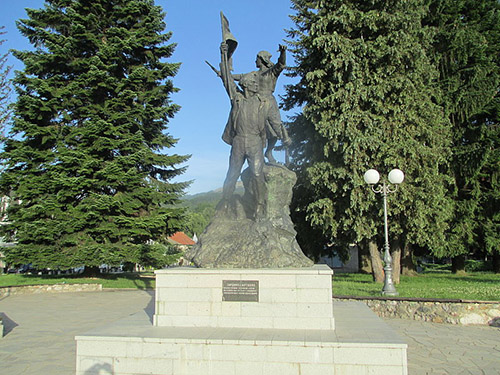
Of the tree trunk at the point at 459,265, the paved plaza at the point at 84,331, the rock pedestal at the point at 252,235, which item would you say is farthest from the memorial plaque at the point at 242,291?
the tree trunk at the point at 459,265

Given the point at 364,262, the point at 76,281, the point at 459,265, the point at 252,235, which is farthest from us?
the point at 364,262

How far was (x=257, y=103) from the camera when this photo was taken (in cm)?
734

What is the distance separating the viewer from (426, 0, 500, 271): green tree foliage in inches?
695

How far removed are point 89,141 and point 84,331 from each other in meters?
12.3

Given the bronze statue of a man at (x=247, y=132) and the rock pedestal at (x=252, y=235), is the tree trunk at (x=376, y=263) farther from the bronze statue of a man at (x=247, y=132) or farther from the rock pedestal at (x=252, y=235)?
the bronze statue of a man at (x=247, y=132)

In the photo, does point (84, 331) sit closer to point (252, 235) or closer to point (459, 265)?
point (252, 235)

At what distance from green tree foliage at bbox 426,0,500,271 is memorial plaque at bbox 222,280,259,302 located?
14800mm

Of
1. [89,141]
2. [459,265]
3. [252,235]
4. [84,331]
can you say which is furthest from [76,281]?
[459,265]

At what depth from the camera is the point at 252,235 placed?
676 centimetres

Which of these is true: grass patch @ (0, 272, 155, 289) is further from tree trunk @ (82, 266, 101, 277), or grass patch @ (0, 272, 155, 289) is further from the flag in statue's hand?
the flag in statue's hand

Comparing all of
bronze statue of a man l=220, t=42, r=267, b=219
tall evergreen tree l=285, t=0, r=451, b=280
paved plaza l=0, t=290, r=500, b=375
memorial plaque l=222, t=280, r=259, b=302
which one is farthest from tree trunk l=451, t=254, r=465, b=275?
memorial plaque l=222, t=280, r=259, b=302

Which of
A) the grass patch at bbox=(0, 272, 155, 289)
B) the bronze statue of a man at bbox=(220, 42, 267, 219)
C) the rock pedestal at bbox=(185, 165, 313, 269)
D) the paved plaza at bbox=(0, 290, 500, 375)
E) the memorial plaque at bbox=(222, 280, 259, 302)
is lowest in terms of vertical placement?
the grass patch at bbox=(0, 272, 155, 289)

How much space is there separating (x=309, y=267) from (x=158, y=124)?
16794mm

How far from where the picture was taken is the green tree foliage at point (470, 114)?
1766cm
